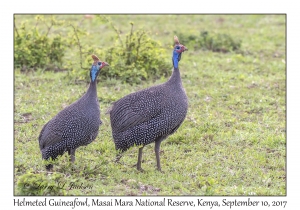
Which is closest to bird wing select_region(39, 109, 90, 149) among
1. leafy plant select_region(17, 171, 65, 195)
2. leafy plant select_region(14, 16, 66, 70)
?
leafy plant select_region(17, 171, 65, 195)

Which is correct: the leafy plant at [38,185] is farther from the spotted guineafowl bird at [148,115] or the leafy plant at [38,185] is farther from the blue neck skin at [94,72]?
the blue neck skin at [94,72]

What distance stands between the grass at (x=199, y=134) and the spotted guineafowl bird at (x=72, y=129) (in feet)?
0.50

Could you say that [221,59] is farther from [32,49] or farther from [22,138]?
[22,138]

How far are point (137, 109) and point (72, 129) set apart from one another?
0.74m

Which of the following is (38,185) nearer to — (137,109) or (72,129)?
(72,129)

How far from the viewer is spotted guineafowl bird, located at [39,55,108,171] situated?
6.02m

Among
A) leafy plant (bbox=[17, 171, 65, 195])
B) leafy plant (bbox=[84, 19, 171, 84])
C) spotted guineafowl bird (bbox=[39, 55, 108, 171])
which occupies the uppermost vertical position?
leafy plant (bbox=[84, 19, 171, 84])

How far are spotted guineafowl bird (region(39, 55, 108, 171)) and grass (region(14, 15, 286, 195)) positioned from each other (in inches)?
6.0

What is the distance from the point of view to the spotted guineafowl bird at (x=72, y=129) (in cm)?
602

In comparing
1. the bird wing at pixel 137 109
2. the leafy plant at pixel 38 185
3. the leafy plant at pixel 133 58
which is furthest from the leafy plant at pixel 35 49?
the leafy plant at pixel 38 185

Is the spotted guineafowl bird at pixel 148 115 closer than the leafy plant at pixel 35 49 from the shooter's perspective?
Yes

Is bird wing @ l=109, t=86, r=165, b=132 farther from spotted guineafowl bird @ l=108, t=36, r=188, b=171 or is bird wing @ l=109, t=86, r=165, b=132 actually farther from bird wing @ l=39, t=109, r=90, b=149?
bird wing @ l=39, t=109, r=90, b=149

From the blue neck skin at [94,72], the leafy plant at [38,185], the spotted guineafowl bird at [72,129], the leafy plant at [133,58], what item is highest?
the leafy plant at [133,58]

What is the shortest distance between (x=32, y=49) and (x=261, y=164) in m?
5.16
